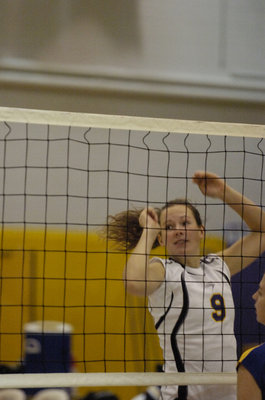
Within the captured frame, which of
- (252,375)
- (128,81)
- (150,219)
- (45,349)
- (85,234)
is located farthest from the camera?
(128,81)

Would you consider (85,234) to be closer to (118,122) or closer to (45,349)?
(45,349)

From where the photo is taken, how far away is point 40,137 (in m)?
2.74

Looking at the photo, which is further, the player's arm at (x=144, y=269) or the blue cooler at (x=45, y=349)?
the blue cooler at (x=45, y=349)

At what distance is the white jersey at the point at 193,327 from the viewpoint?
6.49 ft

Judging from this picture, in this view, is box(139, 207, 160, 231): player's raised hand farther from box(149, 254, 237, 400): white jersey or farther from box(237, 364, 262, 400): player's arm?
box(237, 364, 262, 400): player's arm

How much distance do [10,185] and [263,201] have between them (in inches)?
46.2

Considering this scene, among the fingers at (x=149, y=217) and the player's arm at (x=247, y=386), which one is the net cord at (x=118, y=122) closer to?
the fingers at (x=149, y=217)

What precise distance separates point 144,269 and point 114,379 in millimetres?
366

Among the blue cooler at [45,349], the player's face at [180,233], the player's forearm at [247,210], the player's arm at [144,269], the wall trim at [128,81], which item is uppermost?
the wall trim at [128,81]

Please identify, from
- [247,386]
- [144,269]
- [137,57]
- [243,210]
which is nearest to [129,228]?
[144,269]

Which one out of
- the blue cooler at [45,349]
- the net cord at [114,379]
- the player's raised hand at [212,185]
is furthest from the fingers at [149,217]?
the blue cooler at [45,349]

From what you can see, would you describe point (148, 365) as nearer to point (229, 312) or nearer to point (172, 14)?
point (229, 312)

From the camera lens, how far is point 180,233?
2.09 m

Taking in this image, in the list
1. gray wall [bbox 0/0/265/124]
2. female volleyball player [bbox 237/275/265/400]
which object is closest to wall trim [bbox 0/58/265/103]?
gray wall [bbox 0/0/265/124]
